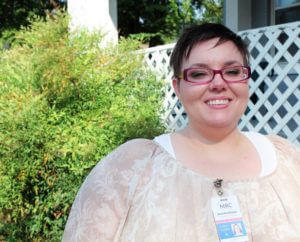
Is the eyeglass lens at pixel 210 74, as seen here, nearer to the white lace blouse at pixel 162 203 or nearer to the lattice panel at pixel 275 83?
the white lace blouse at pixel 162 203

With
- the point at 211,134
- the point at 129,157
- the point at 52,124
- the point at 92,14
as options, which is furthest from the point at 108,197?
the point at 92,14

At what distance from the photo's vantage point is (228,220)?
4.60ft

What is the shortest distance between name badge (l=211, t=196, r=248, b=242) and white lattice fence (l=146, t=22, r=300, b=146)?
10.7 feet

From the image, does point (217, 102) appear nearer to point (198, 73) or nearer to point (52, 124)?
point (198, 73)

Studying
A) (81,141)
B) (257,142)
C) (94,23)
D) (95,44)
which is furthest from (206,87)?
(94,23)

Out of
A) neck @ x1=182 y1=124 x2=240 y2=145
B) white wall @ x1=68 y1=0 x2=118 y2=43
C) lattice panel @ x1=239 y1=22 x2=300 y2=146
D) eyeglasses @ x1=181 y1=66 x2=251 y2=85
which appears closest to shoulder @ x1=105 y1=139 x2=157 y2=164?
neck @ x1=182 y1=124 x2=240 y2=145

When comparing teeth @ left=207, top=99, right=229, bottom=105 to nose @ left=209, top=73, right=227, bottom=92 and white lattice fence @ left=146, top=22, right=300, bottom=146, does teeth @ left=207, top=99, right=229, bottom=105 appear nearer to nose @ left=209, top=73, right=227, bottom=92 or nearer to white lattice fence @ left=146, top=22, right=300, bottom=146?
nose @ left=209, top=73, right=227, bottom=92

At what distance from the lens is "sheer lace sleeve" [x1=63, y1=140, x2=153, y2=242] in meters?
1.41

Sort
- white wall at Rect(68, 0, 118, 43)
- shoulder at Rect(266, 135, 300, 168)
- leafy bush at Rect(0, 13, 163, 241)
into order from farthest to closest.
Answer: white wall at Rect(68, 0, 118, 43), leafy bush at Rect(0, 13, 163, 241), shoulder at Rect(266, 135, 300, 168)

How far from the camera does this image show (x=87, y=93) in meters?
4.25

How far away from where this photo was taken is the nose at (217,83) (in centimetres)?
147

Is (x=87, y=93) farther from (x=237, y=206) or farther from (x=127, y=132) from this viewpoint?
(x=237, y=206)

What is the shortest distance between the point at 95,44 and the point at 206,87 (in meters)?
3.39

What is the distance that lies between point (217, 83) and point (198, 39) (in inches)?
6.2
